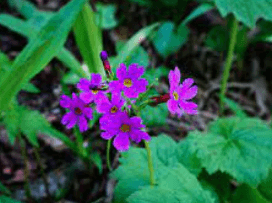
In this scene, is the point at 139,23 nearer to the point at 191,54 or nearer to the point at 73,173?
the point at 191,54

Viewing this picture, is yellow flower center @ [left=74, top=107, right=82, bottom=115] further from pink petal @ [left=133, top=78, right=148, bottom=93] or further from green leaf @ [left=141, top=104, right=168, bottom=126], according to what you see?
green leaf @ [left=141, top=104, right=168, bottom=126]

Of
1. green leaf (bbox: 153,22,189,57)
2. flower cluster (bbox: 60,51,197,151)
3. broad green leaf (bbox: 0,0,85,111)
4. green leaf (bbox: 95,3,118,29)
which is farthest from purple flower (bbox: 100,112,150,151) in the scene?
green leaf (bbox: 95,3,118,29)

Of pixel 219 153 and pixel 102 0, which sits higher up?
pixel 102 0

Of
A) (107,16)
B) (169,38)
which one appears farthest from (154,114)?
(107,16)

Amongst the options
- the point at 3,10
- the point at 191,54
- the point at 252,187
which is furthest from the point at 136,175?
the point at 3,10

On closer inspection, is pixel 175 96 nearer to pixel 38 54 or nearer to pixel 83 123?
pixel 83 123

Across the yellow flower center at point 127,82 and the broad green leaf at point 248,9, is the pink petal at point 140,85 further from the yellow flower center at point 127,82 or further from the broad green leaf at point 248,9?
the broad green leaf at point 248,9

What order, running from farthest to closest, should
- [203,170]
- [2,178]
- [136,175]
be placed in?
[2,178], [203,170], [136,175]
